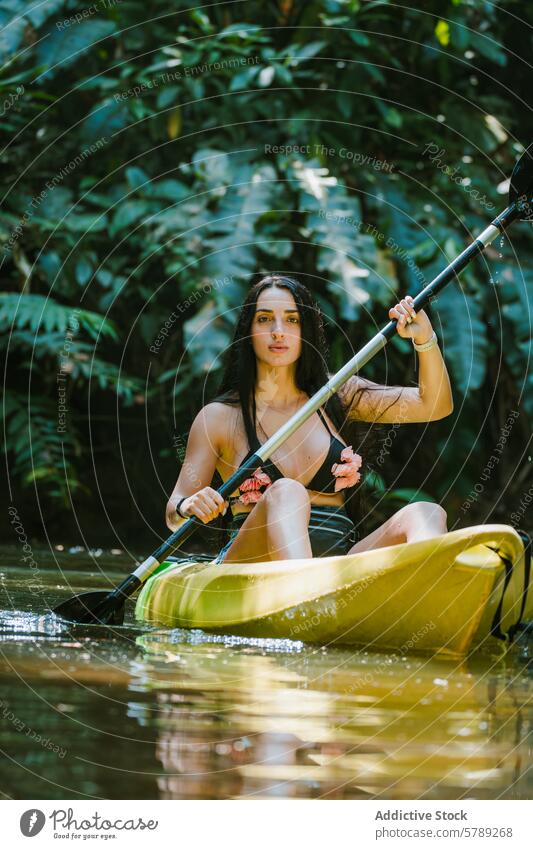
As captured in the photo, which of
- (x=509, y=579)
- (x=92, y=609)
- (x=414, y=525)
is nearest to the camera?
(x=509, y=579)

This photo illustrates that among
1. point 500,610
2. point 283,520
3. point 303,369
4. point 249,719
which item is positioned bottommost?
point 249,719

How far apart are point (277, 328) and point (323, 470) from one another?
354 millimetres

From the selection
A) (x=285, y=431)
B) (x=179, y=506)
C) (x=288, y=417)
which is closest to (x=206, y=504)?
(x=179, y=506)

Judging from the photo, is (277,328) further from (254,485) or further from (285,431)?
(254,485)

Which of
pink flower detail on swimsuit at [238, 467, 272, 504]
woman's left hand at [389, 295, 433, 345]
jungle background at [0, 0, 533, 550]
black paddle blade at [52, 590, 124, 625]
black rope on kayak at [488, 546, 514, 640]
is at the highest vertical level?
jungle background at [0, 0, 533, 550]

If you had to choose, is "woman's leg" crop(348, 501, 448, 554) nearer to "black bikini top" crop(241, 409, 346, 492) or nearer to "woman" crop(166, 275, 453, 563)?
"woman" crop(166, 275, 453, 563)

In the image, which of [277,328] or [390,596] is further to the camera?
[277,328]

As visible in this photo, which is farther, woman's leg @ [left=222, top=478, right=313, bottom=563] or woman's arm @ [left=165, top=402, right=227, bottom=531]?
woman's arm @ [left=165, top=402, right=227, bottom=531]

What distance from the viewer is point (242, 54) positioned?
5742 mm

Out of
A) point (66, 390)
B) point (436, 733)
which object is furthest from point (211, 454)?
point (66, 390)

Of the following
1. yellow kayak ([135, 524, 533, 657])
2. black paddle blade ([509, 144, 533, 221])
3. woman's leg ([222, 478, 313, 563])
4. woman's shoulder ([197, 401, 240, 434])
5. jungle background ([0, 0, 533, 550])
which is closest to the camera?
yellow kayak ([135, 524, 533, 657])

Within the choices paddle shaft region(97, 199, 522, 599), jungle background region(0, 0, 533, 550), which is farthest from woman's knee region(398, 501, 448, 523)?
jungle background region(0, 0, 533, 550)

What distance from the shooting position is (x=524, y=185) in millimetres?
3127

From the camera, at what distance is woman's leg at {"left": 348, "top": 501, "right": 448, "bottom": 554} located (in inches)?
99.0
